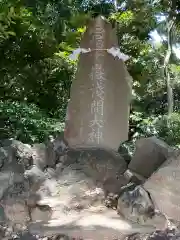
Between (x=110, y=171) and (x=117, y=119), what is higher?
(x=117, y=119)

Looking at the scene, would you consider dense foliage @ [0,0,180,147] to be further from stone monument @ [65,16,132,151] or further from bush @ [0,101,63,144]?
stone monument @ [65,16,132,151]

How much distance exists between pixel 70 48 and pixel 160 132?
2849 mm

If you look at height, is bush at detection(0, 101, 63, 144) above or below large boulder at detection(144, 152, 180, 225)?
above

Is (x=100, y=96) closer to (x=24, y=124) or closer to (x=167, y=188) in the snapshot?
(x=167, y=188)

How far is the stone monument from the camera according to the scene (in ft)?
12.0

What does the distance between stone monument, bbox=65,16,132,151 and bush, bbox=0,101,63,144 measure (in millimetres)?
1588

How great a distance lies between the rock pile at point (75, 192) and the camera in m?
2.83

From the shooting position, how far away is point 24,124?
5219 millimetres

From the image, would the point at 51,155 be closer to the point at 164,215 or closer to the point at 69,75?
the point at 164,215

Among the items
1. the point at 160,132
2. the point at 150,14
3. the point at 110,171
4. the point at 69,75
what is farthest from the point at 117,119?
the point at 160,132

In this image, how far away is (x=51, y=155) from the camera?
3539 millimetres

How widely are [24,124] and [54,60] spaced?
170 cm

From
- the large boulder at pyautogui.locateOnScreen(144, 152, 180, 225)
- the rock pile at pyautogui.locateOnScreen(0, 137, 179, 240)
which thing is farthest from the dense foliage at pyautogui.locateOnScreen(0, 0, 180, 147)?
the large boulder at pyautogui.locateOnScreen(144, 152, 180, 225)

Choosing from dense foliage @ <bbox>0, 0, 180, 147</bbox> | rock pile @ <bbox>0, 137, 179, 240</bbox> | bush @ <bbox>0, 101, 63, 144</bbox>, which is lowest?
rock pile @ <bbox>0, 137, 179, 240</bbox>
